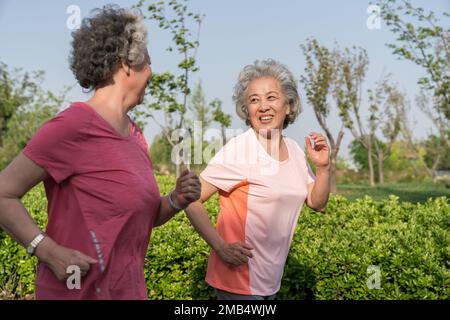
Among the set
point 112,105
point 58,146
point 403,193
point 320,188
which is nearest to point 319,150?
point 320,188

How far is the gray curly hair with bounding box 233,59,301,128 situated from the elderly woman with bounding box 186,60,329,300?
4 centimetres

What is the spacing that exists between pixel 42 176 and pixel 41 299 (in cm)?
43

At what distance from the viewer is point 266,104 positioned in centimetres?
259

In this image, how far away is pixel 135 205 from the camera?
1.76 metres

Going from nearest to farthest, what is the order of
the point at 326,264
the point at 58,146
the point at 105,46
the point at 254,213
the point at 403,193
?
the point at 58,146 → the point at 105,46 → the point at 254,213 → the point at 326,264 → the point at 403,193

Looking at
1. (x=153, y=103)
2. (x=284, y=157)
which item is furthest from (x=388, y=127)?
(x=284, y=157)

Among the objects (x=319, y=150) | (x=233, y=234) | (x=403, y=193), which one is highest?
(x=319, y=150)

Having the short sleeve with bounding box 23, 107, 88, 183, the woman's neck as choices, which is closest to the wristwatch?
the short sleeve with bounding box 23, 107, 88, 183

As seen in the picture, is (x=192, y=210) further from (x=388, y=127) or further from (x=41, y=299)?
(x=388, y=127)

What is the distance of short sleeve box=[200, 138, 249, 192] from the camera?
242 centimetres

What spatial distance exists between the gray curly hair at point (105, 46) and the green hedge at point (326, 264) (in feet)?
8.38

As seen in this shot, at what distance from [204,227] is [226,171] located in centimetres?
28

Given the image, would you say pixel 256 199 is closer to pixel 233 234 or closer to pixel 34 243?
pixel 233 234

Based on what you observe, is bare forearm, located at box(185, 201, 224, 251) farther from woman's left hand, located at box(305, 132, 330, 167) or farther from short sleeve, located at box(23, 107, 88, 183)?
short sleeve, located at box(23, 107, 88, 183)
